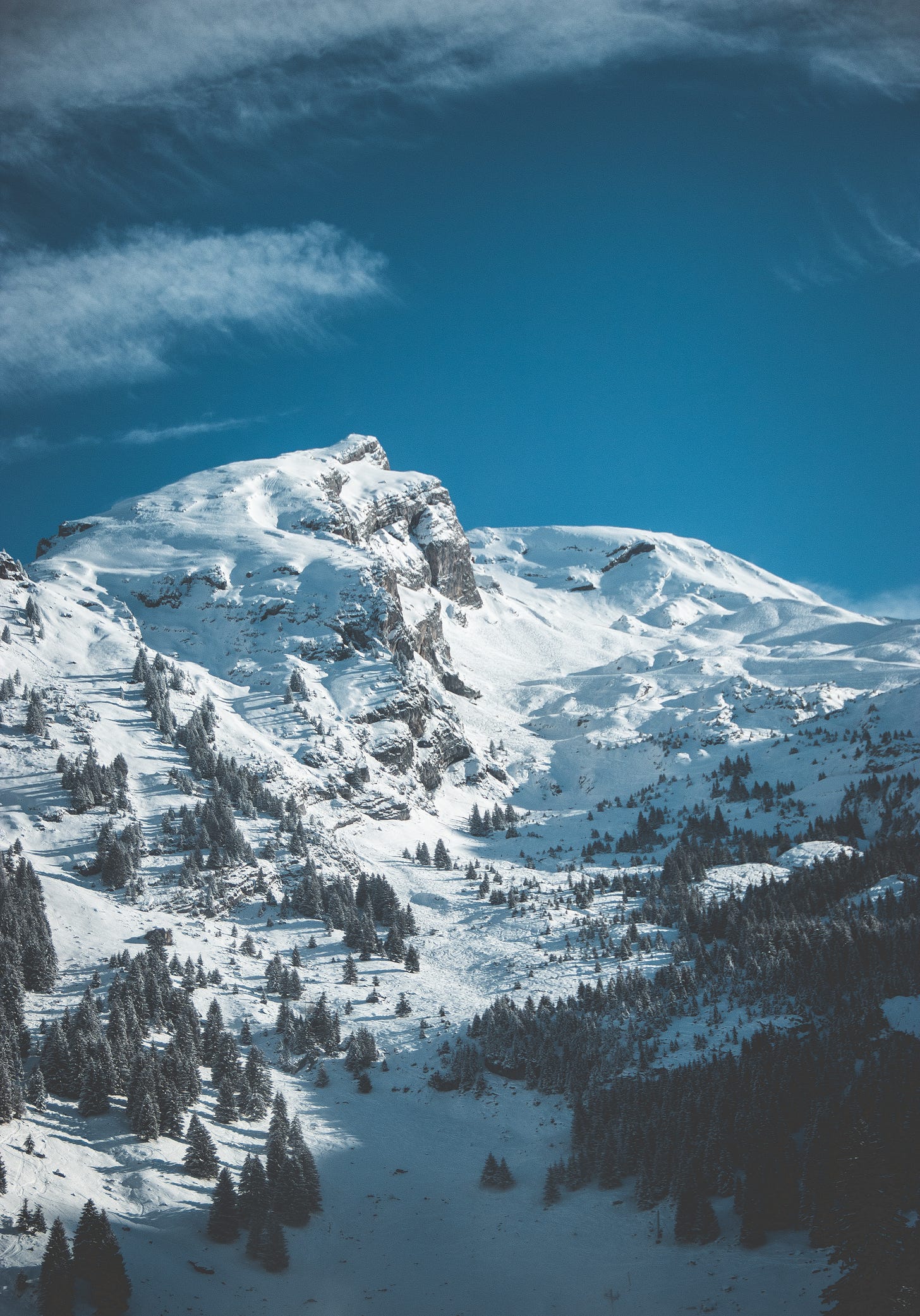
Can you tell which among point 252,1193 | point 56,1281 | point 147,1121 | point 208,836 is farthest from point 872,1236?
point 208,836

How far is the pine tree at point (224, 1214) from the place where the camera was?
8056cm

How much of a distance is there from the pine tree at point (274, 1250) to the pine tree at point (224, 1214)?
304 cm

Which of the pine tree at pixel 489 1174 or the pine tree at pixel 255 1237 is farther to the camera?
the pine tree at pixel 489 1174

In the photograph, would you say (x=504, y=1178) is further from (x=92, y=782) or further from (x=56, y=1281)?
(x=92, y=782)

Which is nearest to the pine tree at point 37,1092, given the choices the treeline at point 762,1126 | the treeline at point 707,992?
the treeline at point 707,992

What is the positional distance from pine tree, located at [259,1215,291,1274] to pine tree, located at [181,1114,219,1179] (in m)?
11.3

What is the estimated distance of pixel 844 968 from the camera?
123125mm

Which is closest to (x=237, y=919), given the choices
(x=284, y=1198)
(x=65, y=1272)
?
(x=284, y=1198)

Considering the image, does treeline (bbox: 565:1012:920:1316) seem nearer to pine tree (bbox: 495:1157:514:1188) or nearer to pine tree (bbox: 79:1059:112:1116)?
pine tree (bbox: 495:1157:514:1188)

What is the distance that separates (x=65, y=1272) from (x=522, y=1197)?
46.2m

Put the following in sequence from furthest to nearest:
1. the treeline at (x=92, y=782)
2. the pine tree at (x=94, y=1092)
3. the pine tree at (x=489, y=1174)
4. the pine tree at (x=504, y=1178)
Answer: the treeline at (x=92, y=782) < the pine tree at (x=489, y=1174) < the pine tree at (x=504, y=1178) < the pine tree at (x=94, y=1092)

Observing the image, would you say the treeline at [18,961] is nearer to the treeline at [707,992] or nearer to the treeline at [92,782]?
the treeline at [92,782]

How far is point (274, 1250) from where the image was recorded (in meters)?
79.2

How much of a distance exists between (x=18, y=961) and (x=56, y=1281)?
187 feet
